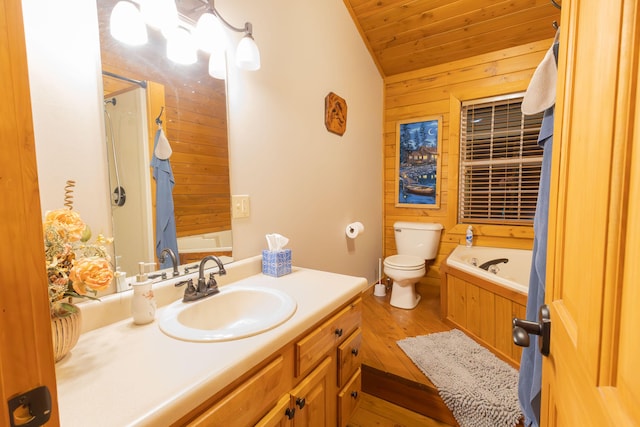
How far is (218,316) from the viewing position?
4.00 ft

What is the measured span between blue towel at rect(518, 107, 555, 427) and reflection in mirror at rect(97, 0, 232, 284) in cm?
126

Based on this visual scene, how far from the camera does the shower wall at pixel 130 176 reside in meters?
1.07

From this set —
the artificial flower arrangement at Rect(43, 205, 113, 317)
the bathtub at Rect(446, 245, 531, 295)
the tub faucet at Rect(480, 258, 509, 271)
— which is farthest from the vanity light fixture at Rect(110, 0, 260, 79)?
the tub faucet at Rect(480, 258, 509, 271)

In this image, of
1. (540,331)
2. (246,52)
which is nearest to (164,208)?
(246,52)

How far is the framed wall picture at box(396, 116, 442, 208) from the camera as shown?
10.3ft

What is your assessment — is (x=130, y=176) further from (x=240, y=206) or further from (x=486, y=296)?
(x=486, y=296)

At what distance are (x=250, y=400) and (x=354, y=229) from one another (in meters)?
1.90

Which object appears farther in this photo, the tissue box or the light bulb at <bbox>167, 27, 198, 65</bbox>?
the tissue box

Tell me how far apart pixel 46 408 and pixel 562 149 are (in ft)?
3.23

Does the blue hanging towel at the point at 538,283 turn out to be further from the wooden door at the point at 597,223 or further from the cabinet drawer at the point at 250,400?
the cabinet drawer at the point at 250,400

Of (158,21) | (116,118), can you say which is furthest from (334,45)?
(116,118)

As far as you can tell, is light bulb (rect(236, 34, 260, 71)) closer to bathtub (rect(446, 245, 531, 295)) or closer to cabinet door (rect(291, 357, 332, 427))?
cabinet door (rect(291, 357, 332, 427))

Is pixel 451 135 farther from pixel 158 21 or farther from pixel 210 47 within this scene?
pixel 158 21

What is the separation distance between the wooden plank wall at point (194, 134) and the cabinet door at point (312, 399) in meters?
0.79
